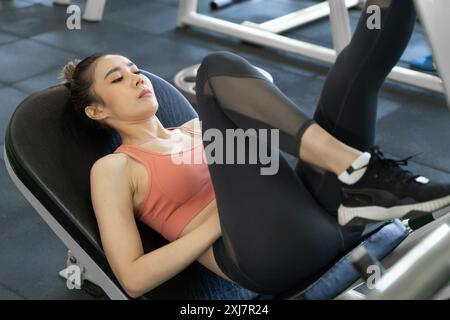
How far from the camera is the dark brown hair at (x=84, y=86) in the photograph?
167cm

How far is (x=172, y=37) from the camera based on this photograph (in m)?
3.83

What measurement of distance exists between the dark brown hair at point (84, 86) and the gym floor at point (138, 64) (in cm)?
50

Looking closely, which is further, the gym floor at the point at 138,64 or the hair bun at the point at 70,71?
the gym floor at the point at 138,64

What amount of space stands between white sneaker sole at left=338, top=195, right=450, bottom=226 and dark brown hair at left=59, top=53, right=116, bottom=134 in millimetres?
604

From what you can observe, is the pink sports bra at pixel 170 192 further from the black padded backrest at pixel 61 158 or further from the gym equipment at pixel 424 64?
the gym equipment at pixel 424 64

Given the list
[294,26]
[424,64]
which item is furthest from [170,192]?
[294,26]

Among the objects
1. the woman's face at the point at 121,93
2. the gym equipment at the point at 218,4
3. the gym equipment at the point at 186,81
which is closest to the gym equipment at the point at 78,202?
the woman's face at the point at 121,93

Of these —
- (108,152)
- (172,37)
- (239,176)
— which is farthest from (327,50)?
(239,176)

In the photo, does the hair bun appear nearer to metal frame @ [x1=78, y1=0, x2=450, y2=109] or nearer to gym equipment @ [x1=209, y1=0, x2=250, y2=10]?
metal frame @ [x1=78, y1=0, x2=450, y2=109]

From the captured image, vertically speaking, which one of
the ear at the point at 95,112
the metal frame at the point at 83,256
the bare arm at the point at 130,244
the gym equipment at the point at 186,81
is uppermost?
the ear at the point at 95,112

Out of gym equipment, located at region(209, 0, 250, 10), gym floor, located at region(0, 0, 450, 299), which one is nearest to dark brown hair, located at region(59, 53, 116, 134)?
gym floor, located at region(0, 0, 450, 299)

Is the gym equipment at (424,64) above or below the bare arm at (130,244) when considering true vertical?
below

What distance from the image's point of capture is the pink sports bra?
62.6 inches

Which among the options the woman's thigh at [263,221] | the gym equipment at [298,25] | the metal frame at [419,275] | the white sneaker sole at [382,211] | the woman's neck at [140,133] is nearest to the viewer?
the metal frame at [419,275]
